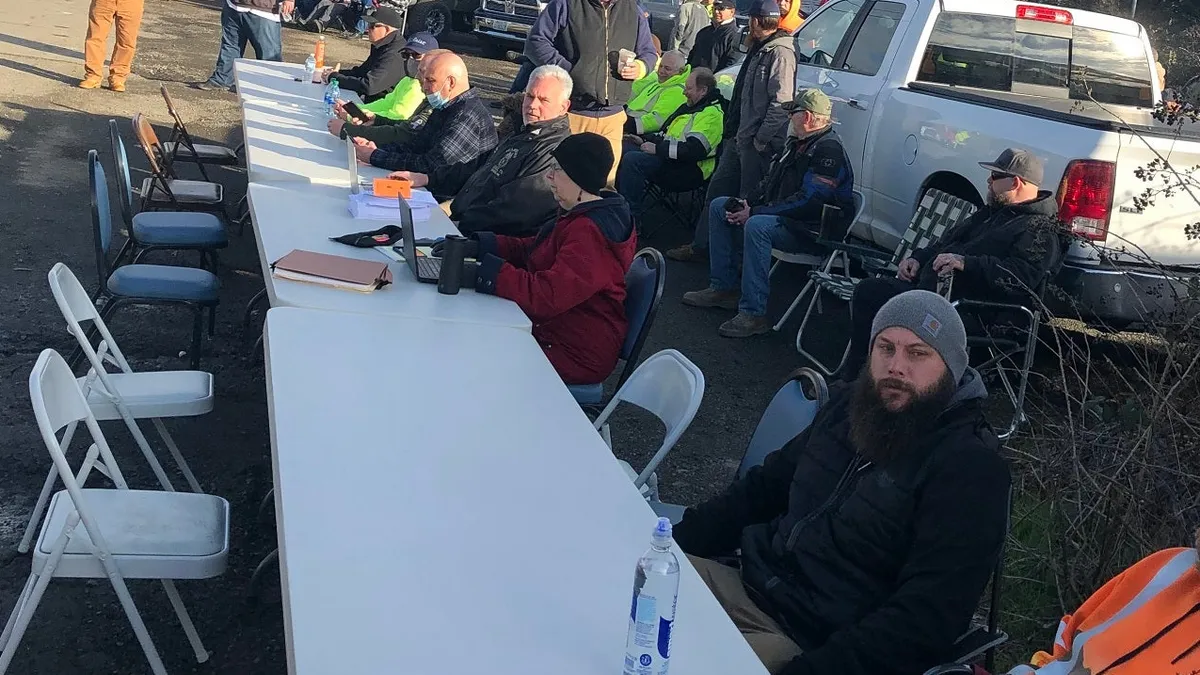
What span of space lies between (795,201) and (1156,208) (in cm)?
187

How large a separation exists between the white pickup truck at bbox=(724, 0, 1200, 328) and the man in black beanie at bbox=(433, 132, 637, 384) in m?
2.32

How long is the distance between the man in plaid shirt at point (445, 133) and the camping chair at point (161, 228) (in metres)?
1.01

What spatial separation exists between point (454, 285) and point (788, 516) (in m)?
1.59

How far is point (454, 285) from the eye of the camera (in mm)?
3947

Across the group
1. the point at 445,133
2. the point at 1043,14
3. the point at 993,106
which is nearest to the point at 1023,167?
the point at 993,106

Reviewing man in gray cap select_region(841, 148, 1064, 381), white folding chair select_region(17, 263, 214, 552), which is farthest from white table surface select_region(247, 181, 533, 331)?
man in gray cap select_region(841, 148, 1064, 381)

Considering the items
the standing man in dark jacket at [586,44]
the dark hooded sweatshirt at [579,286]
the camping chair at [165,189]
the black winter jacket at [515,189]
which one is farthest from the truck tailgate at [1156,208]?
the camping chair at [165,189]

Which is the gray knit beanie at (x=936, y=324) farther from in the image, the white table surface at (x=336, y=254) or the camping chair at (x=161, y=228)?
the camping chair at (x=161, y=228)

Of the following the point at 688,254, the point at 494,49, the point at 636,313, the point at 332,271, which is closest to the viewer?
the point at 332,271

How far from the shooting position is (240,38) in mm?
11398

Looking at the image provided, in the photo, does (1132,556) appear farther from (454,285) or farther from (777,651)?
(454,285)

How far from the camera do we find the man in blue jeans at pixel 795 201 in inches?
246

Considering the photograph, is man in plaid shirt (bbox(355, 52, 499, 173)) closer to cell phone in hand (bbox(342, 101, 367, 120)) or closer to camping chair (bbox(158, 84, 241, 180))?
cell phone in hand (bbox(342, 101, 367, 120))

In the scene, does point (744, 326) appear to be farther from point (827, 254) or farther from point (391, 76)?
point (391, 76)
